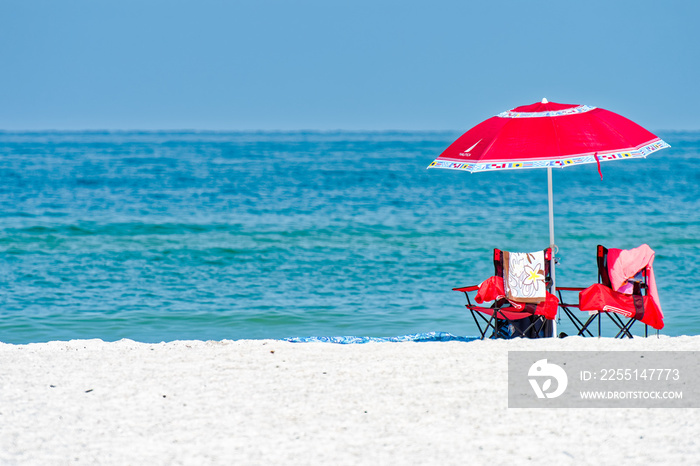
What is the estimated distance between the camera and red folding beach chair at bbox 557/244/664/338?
5.74m

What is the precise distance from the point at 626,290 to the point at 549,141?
1.33 meters

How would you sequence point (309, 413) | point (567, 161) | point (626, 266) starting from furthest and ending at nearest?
point (626, 266), point (567, 161), point (309, 413)

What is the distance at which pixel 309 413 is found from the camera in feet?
14.2

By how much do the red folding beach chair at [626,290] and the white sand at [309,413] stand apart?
0.75 feet

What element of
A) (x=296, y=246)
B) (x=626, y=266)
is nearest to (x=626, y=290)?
(x=626, y=266)

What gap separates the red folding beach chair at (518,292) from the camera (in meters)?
6.20

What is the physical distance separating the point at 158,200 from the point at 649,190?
1722cm

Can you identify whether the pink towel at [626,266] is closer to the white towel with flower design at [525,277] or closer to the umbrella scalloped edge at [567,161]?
the white towel with flower design at [525,277]

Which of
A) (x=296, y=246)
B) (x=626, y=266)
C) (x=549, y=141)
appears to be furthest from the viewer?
(x=296, y=246)

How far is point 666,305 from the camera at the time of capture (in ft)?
30.9

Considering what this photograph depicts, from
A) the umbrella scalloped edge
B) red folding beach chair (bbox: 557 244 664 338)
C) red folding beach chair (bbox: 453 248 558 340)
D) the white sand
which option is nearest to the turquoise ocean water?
red folding beach chair (bbox: 453 248 558 340)

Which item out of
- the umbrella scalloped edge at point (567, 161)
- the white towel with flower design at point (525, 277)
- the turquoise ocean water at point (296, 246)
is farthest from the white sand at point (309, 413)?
the turquoise ocean water at point (296, 246)

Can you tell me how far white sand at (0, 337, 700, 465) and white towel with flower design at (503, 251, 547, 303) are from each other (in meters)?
0.51

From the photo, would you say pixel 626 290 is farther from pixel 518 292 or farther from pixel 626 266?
pixel 518 292
